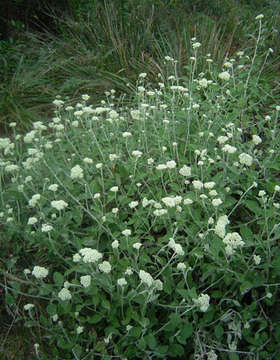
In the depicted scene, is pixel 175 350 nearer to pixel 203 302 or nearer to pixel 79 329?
pixel 203 302

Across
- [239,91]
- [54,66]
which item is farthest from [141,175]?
[54,66]

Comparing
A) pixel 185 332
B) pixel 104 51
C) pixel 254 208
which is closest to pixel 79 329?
pixel 185 332

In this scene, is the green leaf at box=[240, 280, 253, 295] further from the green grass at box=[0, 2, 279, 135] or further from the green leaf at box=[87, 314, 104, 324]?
the green grass at box=[0, 2, 279, 135]

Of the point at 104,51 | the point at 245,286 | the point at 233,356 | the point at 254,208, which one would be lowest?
the point at 233,356

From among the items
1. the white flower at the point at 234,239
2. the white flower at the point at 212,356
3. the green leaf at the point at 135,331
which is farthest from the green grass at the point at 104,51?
the white flower at the point at 212,356

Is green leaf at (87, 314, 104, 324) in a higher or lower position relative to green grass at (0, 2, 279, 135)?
lower

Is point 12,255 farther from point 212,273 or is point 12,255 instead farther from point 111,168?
point 212,273

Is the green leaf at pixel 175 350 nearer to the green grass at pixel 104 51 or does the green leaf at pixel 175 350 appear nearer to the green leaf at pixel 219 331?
the green leaf at pixel 219 331

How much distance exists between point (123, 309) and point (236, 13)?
5.34 meters

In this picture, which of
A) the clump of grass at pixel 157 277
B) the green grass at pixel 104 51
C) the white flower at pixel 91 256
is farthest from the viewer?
the green grass at pixel 104 51

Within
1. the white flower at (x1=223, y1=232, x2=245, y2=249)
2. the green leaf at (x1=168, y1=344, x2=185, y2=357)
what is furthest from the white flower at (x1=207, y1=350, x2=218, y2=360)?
the white flower at (x1=223, y1=232, x2=245, y2=249)

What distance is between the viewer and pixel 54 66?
4477 millimetres

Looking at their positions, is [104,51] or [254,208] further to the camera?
[104,51]

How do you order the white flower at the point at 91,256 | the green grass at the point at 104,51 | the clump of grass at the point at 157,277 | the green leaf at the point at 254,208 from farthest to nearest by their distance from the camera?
the green grass at the point at 104,51, the green leaf at the point at 254,208, the clump of grass at the point at 157,277, the white flower at the point at 91,256
